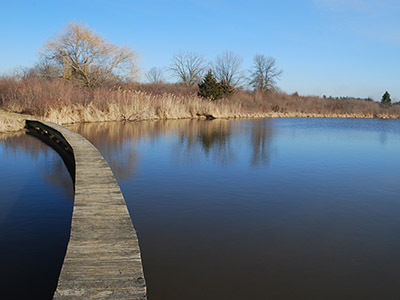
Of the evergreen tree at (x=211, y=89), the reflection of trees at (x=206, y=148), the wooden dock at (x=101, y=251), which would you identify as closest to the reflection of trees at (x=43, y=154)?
the wooden dock at (x=101, y=251)

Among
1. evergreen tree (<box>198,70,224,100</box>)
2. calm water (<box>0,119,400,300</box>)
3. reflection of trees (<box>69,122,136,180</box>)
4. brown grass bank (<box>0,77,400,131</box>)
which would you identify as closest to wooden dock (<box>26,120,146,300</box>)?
calm water (<box>0,119,400,300</box>)

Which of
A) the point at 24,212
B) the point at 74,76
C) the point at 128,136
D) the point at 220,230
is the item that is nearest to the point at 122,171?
the point at 24,212

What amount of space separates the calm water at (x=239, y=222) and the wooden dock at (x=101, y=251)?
46 cm

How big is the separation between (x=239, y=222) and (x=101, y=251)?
2.17m

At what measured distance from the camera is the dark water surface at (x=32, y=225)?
299 cm

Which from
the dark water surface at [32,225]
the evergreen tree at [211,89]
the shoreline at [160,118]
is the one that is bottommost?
the dark water surface at [32,225]

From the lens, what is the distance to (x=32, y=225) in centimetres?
424

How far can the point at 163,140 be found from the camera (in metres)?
12.5

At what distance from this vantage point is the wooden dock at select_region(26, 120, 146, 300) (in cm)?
218

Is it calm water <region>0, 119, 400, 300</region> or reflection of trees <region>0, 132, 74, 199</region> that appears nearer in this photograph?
calm water <region>0, 119, 400, 300</region>

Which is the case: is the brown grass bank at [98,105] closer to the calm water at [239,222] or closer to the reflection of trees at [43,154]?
the reflection of trees at [43,154]

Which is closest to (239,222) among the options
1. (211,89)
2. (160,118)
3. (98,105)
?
(98,105)

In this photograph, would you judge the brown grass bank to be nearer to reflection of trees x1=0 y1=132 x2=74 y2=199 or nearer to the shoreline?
the shoreline

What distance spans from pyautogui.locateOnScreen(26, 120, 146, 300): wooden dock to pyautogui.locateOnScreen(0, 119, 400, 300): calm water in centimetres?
46
